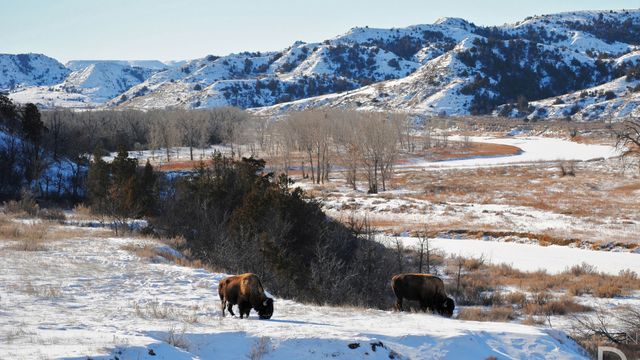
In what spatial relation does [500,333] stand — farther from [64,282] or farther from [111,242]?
[111,242]

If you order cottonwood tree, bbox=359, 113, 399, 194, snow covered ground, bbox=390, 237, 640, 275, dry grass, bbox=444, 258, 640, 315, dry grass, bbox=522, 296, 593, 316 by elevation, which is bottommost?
snow covered ground, bbox=390, 237, 640, 275

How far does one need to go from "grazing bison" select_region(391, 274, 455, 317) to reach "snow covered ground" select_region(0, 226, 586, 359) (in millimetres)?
760

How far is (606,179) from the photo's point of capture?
60.6 m

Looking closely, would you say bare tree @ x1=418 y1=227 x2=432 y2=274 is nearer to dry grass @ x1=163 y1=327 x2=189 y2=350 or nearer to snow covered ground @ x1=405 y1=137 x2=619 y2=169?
dry grass @ x1=163 y1=327 x2=189 y2=350

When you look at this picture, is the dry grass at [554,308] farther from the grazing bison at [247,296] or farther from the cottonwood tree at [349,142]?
the cottonwood tree at [349,142]

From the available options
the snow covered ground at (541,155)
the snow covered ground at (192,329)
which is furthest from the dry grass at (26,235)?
the snow covered ground at (541,155)

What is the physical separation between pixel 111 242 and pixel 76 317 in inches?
376

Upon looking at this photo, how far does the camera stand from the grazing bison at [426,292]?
11.6m

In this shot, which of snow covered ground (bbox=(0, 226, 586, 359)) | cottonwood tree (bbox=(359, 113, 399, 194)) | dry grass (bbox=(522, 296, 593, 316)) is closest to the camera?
snow covered ground (bbox=(0, 226, 586, 359))

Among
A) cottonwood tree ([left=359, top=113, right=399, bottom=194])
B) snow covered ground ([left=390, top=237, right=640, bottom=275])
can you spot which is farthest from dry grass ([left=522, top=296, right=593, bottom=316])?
cottonwood tree ([left=359, top=113, right=399, bottom=194])

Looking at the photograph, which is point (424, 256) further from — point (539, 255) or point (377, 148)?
point (377, 148)

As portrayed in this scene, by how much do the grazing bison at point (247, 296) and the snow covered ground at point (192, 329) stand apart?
0.31m

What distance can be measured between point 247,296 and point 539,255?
24.4 metres

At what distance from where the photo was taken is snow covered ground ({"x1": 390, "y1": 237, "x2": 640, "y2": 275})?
2662 centimetres
